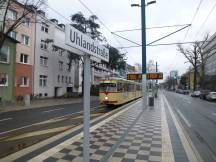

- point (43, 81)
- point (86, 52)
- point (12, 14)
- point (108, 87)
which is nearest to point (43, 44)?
point (43, 81)

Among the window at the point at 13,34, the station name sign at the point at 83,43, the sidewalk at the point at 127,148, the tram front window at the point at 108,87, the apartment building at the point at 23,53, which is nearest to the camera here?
the station name sign at the point at 83,43

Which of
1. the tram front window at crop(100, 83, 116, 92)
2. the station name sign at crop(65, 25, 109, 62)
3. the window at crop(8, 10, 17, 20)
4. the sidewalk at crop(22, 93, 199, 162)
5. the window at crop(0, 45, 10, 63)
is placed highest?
the window at crop(8, 10, 17, 20)

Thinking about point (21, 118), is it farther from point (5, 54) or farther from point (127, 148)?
point (5, 54)

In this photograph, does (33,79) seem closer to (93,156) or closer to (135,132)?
(135,132)

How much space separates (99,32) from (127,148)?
1676 inches

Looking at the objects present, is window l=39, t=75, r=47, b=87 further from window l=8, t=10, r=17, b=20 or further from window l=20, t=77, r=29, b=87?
window l=8, t=10, r=17, b=20

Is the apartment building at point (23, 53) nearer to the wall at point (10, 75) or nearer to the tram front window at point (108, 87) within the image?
the wall at point (10, 75)

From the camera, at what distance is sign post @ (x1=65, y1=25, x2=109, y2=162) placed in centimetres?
381

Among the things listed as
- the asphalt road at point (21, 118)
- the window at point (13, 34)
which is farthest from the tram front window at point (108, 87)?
the window at point (13, 34)

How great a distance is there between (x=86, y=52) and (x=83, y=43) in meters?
0.18

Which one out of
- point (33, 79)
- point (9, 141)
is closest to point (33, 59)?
point (33, 79)

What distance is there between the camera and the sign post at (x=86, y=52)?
3.81m

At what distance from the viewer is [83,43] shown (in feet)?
13.9

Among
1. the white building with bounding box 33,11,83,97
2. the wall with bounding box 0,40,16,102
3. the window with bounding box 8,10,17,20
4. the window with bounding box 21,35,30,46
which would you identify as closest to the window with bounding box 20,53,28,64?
the window with bounding box 21,35,30,46
